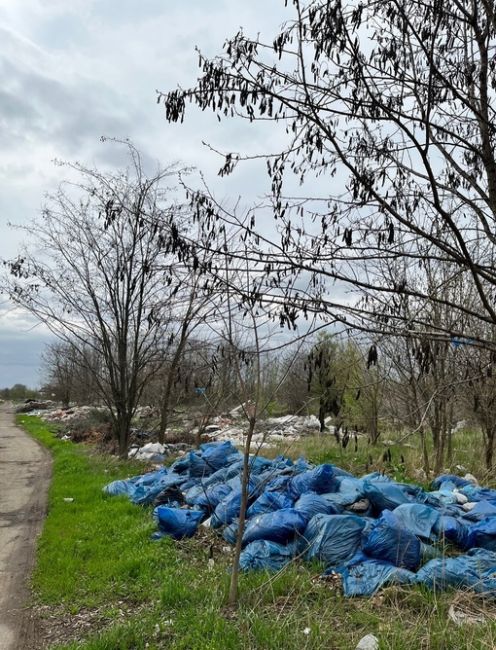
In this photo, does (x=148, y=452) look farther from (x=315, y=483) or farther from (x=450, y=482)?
(x=450, y=482)

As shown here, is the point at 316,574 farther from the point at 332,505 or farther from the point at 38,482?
the point at 38,482

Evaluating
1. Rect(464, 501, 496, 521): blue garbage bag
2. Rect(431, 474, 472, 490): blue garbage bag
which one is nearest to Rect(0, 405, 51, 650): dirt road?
Rect(464, 501, 496, 521): blue garbage bag

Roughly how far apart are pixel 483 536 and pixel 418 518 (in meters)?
0.61

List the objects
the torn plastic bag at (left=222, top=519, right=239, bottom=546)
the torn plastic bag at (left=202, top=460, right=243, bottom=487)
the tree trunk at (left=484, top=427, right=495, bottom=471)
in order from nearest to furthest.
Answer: the torn plastic bag at (left=222, top=519, right=239, bottom=546) → the torn plastic bag at (left=202, top=460, right=243, bottom=487) → the tree trunk at (left=484, top=427, right=495, bottom=471)

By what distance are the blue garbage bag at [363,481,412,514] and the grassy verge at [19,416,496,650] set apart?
1.50 meters

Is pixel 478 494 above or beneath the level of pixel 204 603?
above

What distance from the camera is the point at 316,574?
4746mm

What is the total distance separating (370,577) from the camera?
451 cm

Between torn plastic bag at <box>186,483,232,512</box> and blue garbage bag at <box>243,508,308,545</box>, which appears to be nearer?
blue garbage bag at <box>243,508,308,545</box>

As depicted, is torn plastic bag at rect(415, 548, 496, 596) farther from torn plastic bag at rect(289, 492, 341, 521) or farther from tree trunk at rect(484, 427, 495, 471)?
tree trunk at rect(484, 427, 495, 471)

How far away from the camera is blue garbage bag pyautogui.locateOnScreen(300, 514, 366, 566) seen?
501 centimetres

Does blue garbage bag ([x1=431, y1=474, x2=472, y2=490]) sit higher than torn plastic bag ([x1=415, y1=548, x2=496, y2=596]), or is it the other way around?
blue garbage bag ([x1=431, y1=474, x2=472, y2=490])

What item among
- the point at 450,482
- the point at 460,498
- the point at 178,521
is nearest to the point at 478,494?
the point at 460,498

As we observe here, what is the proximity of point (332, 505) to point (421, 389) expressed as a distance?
13.5ft
